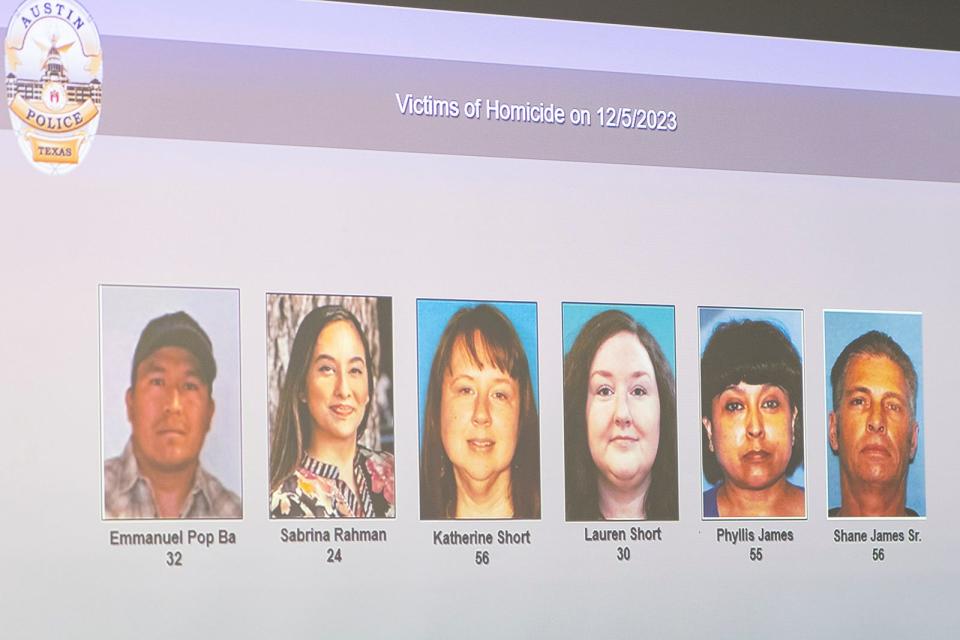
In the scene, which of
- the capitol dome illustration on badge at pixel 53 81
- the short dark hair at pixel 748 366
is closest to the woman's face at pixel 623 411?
the short dark hair at pixel 748 366

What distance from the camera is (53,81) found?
238 cm

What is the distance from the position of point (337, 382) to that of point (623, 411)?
20.9 inches

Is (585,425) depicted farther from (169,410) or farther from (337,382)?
(169,410)

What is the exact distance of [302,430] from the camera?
2396 millimetres

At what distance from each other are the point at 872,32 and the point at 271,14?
47.8 inches

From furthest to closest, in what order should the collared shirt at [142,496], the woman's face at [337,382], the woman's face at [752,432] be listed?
the woman's face at [752,432], the woman's face at [337,382], the collared shirt at [142,496]

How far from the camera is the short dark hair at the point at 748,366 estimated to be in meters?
2.65

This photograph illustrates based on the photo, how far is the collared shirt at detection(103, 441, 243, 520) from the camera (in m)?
2.29

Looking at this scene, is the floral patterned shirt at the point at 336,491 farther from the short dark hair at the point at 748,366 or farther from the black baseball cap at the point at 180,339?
the short dark hair at the point at 748,366

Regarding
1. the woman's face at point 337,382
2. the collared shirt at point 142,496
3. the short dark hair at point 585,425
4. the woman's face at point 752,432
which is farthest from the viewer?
the woman's face at point 752,432

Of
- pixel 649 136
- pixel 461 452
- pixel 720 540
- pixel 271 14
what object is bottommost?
pixel 720 540

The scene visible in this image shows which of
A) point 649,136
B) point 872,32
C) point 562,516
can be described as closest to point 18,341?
point 562,516

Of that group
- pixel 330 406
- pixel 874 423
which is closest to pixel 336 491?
pixel 330 406

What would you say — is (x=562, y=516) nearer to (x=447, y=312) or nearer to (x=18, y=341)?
(x=447, y=312)
